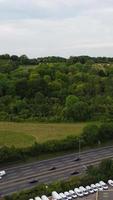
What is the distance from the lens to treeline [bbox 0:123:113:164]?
67956 mm

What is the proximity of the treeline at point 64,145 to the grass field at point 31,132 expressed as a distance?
12.5 feet

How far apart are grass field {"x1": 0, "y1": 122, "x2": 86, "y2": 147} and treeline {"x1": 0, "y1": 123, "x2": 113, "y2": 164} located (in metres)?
3.80

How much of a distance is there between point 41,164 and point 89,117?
3039 cm

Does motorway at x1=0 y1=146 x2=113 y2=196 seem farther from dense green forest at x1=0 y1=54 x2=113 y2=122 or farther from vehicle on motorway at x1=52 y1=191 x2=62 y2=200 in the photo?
dense green forest at x1=0 y1=54 x2=113 y2=122

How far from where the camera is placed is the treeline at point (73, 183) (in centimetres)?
4841

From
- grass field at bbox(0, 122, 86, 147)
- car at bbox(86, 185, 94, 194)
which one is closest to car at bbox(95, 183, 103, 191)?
car at bbox(86, 185, 94, 194)

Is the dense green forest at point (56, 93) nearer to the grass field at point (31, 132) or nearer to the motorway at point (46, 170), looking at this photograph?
the grass field at point (31, 132)

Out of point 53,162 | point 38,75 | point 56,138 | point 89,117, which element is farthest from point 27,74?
point 53,162

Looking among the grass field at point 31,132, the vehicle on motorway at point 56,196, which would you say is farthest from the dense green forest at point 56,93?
the vehicle on motorway at point 56,196

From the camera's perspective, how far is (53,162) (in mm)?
67500

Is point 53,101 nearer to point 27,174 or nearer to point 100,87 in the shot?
point 100,87

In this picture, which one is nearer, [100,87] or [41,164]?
[41,164]

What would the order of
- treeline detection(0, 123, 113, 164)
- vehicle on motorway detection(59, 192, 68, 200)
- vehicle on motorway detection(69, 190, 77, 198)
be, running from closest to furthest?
vehicle on motorway detection(59, 192, 68, 200)
vehicle on motorway detection(69, 190, 77, 198)
treeline detection(0, 123, 113, 164)

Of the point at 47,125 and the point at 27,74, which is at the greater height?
the point at 27,74
